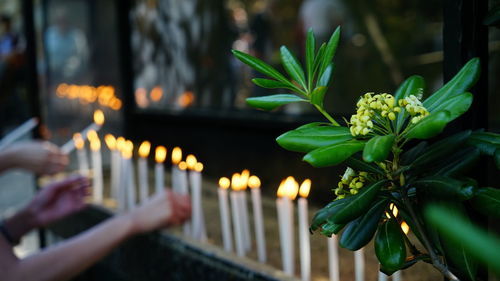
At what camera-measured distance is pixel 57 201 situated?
214 cm

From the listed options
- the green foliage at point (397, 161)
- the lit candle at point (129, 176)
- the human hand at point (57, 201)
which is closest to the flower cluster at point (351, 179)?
the green foliage at point (397, 161)

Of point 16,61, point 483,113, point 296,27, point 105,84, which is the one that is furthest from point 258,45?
point 16,61

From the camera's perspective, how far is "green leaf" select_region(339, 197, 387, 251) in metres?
0.77

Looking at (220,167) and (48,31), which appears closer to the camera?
(220,167)

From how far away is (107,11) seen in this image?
4598 mm

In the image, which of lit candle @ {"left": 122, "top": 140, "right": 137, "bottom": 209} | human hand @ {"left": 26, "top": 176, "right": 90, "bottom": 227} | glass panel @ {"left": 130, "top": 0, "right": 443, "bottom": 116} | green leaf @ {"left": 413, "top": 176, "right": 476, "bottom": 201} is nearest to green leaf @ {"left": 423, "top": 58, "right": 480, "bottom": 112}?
green leaf @ {"left": 413, "top": 176, "right": 476, "bottom": 201}

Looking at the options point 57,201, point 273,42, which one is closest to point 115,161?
point 57,201

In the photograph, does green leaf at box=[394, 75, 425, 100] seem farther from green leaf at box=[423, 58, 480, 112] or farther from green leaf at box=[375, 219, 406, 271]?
green leaf at box=[375, 219, 406, 271]

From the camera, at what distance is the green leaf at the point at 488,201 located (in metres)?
0.71

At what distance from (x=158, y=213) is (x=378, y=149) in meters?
1.30

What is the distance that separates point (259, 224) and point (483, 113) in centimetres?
91

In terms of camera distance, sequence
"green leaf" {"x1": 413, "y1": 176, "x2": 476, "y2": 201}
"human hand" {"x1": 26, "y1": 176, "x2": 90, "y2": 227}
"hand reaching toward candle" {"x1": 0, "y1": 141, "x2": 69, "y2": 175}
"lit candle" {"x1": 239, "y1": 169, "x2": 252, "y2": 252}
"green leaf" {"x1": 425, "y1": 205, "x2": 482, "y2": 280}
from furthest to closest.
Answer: "hand reaching toward candle" {"x1": 0, "y1": 141, "x2": 69, "y2": 175} < "human hand" {"x1": 26, "y1": 176, "x2": 90, "y2": 227} < "lit candle" {"x1": 239, "y1": 169, "x2": 252, "y2": 252} < "green leaf" {"x1": 413, "y1": 176, "x2": 476, "y2": 201} < "green leaf" {"x1": 425, "y1": 205, "x2": 482, "y2": 280}

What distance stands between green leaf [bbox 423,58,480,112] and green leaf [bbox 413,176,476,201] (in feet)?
0.33

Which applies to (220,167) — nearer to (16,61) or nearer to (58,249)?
(58,249)
